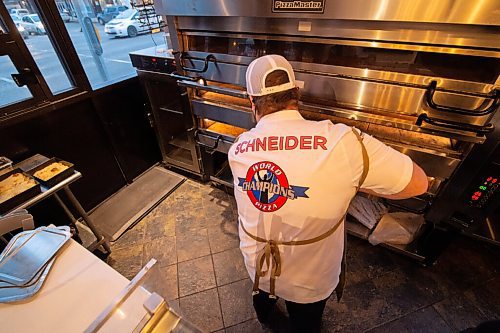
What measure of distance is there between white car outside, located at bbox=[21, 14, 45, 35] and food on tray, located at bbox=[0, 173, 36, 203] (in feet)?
3.32

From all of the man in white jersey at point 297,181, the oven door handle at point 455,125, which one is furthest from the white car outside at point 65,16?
the oven door handle at point 455,125

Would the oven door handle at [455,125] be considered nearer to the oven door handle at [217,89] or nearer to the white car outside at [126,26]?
the oven door handle at [217,89]

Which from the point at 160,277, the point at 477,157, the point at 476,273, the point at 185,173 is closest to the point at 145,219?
the point at 185,173

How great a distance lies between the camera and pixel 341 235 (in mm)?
967

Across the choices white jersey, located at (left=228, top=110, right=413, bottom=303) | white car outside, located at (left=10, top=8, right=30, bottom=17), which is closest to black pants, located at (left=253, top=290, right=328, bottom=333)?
white jersey, located at (left=228, top=110, right=413, bottom=303)

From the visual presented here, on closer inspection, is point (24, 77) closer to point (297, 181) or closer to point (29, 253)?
point (29, 253)

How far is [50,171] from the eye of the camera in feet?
4.82

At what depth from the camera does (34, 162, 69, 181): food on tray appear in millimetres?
1418

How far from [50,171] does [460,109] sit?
89.5 inches

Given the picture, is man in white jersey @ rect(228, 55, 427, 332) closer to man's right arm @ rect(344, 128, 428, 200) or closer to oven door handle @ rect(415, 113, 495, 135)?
man's right arm @ rect(344, 128, 428, 200)

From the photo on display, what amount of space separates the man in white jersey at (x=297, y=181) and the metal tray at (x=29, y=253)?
739 mm

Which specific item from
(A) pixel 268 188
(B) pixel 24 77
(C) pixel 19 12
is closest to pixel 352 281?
(A) pixel 268 188

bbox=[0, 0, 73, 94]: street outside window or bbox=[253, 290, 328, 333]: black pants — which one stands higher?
bbox=[0, 0, 73, 94]: street outside window

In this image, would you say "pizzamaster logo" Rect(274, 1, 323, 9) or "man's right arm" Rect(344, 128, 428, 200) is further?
"pizzamaster logo" Rect(274, 1, 323, 9)
